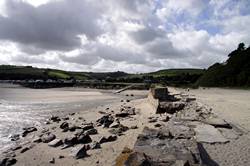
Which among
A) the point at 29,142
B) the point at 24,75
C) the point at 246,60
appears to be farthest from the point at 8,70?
the point at 29,142

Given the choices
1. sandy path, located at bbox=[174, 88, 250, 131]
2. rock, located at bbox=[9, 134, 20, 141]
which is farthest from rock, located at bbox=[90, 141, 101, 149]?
sandy path, located at bbox=[174, 88, 250, 131]

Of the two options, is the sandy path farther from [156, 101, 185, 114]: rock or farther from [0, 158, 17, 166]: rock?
[0, 158, 17, 166]: rock

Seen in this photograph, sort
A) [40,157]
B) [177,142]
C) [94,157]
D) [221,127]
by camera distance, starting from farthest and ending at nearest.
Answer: [221,127]
[40,157]
[94,157]
[177,142]

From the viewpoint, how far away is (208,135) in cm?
1155

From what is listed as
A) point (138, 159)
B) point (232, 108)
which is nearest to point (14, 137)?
point (138, 159)

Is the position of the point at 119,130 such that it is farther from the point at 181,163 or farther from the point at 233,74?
the point at 233,74

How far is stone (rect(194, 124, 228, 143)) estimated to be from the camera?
35.8 ft

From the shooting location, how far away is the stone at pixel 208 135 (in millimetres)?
10898

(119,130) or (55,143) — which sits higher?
(119,130)

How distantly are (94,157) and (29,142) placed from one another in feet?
18.4

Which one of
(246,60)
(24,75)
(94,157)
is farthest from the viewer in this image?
(24,75)

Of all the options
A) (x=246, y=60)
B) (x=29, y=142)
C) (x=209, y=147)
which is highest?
(x=246, y=60)

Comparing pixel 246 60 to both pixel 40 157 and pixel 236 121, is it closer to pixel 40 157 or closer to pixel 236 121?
pixel 236 121

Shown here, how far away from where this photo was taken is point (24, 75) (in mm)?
184000
